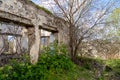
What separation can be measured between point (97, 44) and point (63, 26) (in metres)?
1.80

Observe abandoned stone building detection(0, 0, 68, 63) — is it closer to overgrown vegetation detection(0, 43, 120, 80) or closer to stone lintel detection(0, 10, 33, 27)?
stone lintel detection(0, 10, 33, 27)

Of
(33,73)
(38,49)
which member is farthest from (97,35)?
(33,73)

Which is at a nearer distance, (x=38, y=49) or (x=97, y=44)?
(x=38, y=49)

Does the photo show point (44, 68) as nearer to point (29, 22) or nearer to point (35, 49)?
point (35, 49)

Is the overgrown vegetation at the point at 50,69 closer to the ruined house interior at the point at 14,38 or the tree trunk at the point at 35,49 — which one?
the tree trunk at the point at 35,49

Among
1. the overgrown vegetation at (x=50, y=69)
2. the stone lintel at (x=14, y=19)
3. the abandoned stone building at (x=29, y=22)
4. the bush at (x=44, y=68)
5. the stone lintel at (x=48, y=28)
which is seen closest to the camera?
the bush at (x=44, y=68)

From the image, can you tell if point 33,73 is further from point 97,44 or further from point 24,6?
point 97,44

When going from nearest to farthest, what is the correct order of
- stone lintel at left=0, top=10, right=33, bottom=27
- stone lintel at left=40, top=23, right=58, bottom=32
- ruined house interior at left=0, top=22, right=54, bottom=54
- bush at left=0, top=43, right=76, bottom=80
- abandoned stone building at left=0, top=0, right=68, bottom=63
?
1. bush at left=0, top=43, right=76, bottom=80
2. stone lintel at left=0, top=10, right=33, bottom=27
3. abandoned stone building at left=0, top=0, right=68, bottom=63
4. ruined house interior at left=0, top=22, right=54, bottom=54
5. stone lintel at left=40, top=23, right=58, bottom=32

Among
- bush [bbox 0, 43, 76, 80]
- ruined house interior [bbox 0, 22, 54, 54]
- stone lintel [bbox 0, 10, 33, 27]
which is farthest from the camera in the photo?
ruined house interior [bbox 0, 22, 54, 54]

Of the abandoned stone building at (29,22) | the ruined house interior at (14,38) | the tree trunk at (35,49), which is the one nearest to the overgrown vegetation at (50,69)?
the tree trunk at (35,49)

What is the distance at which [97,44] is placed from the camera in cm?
1023

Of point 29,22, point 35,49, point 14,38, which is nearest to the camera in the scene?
point 29,22

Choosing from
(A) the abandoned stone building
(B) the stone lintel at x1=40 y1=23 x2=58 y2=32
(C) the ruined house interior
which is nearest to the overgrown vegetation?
(A) the abandoned stone building

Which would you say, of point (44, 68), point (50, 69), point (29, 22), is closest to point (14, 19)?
point (29, 22)
